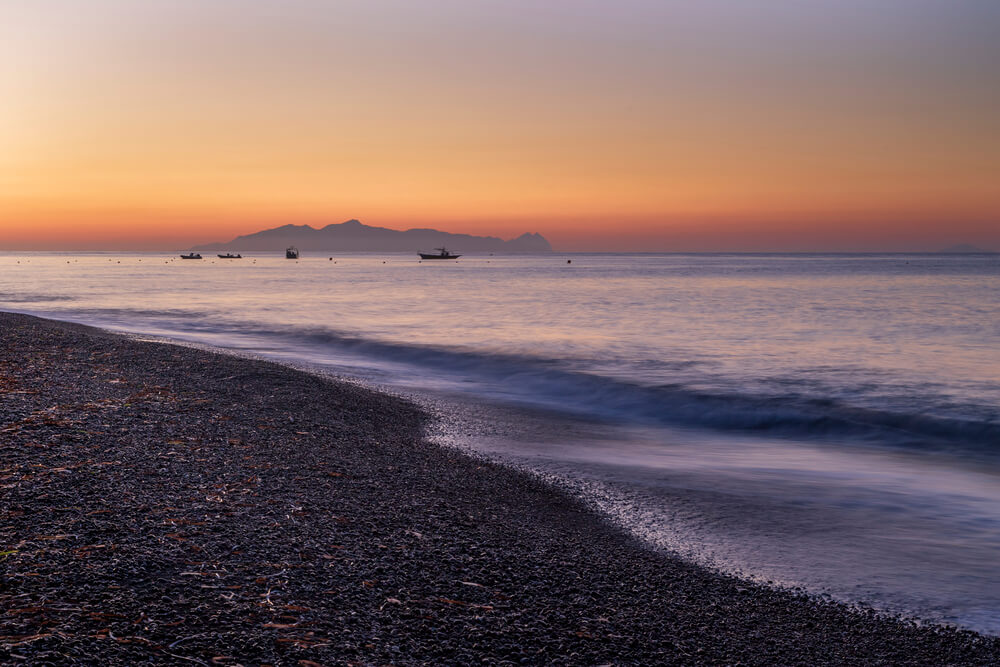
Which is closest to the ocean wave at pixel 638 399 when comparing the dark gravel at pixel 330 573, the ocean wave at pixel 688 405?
the ocean wave at pixel 688 405

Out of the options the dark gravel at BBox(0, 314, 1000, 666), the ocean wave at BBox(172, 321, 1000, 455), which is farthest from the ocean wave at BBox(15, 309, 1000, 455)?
the dark gravel at BBox(0, 314, 1000, 666)

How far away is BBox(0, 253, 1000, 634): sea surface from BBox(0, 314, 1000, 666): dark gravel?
1114mm

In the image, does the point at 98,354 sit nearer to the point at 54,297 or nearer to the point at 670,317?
the point at 670,317

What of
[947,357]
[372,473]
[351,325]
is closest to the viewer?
[372,473]

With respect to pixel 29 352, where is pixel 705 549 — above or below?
below

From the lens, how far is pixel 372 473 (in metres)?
8.61

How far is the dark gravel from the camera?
4391mm

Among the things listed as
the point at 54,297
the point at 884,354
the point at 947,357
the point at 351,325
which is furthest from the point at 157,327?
the point at 947,357

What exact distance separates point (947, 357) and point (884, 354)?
2.25 meters

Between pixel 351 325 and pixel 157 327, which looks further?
pixel 351 325

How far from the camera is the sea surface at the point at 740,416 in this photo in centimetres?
786

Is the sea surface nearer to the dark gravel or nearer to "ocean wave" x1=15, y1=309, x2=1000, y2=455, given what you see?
"ocean wave" x1=15, y1=309, x2=1000, y2=455

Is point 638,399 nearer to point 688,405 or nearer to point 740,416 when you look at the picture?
point 688,405

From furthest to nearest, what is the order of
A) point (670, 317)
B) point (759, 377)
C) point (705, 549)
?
point (670, 317) < point (759, 377) < point (705, 549)
